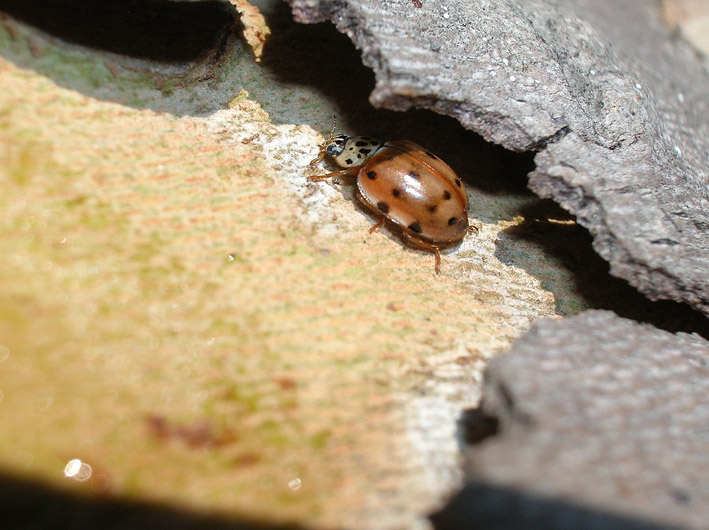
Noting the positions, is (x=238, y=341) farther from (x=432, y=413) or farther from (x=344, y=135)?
(x=344, y=135)

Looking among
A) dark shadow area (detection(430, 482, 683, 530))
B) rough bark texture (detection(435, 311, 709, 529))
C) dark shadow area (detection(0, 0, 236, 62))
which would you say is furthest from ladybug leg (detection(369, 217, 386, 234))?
dark shadow area (detection(430, 482, 683, 530))

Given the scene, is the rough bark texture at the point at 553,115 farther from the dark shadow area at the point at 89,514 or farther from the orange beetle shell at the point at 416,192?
the dark shadow area at the point at 89,514

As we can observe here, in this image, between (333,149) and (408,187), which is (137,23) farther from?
(408,187)

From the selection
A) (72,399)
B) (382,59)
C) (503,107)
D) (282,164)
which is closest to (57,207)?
(72,399)

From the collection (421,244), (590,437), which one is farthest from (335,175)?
(590,437)

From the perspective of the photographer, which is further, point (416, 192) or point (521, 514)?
point (416, 192)

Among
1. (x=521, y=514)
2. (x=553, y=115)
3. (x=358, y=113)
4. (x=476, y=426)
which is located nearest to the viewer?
(x=521, y=514)

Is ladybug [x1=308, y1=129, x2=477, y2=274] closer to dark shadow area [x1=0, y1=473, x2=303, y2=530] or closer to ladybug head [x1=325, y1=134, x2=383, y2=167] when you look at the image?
ladybug head [x1=325, y1=134, x2=383, y2=167]
